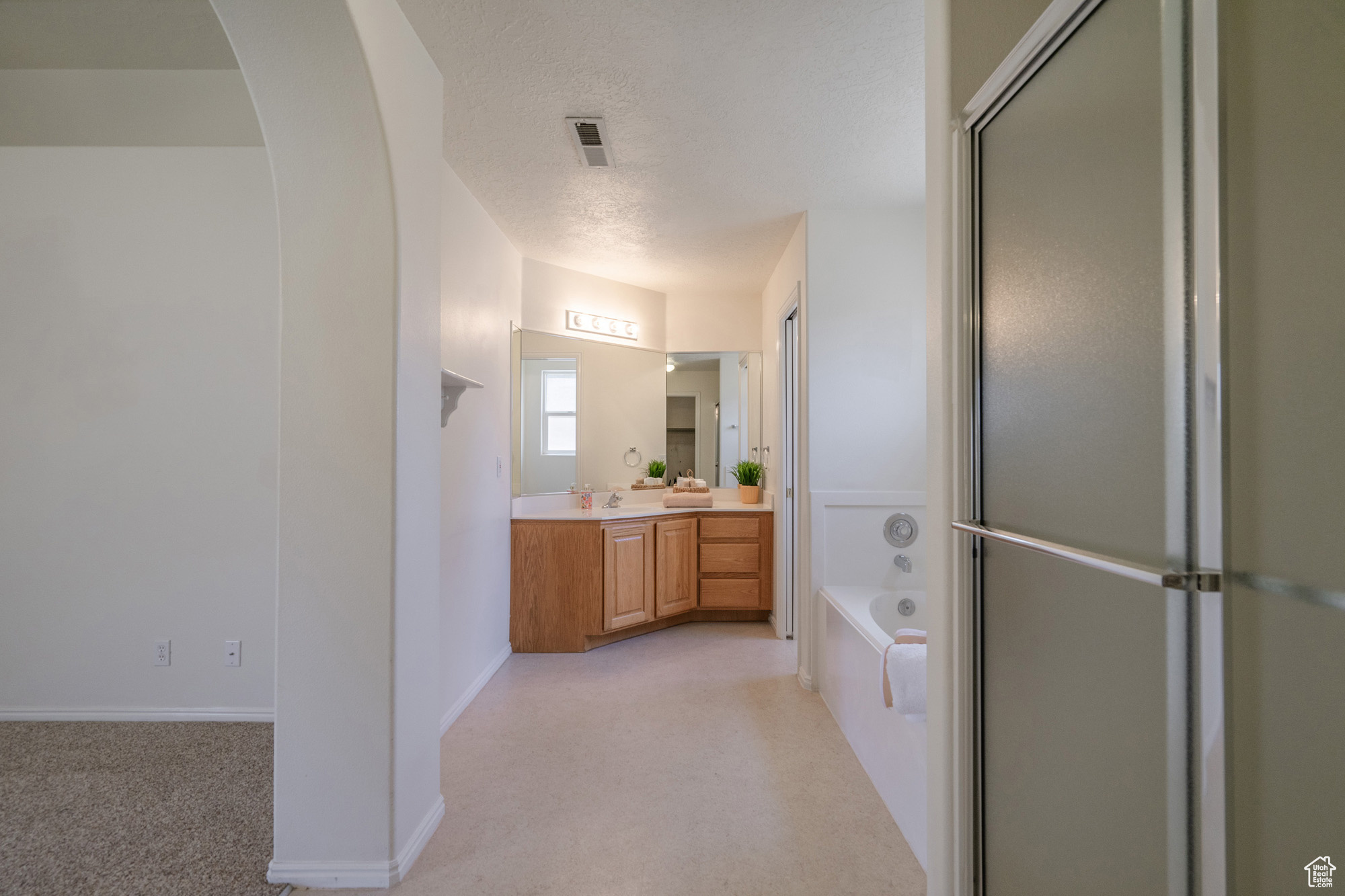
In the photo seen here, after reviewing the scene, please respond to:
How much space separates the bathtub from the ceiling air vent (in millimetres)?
2173

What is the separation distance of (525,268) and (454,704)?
264 centimetres

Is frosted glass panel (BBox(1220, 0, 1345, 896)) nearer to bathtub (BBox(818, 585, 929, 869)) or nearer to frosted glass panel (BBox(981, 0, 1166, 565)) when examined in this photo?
frosted glass panel (BBox(981, 0, 1166, 565))

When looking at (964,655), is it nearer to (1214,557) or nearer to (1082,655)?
(1082,655)

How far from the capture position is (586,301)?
4.34 m

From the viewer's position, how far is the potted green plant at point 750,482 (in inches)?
180

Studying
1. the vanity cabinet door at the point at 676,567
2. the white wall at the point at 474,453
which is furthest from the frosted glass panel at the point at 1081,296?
the vanity cabinet door at the point at 676,567

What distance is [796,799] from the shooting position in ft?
6.89

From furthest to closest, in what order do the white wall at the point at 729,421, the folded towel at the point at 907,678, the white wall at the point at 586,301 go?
the white wall at the point at 729,421
the white wall at the point at 586,301
the folded towel at the point at 907,678

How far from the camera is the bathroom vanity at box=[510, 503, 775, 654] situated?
3.74 meters

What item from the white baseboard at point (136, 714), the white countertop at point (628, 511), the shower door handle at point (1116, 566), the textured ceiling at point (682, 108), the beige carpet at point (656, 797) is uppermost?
the textured ceiling at point (682, 108)

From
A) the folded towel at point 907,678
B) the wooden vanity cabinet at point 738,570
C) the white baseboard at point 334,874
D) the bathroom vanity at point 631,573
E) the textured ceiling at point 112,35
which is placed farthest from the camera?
the wooden vanity cabinet at point 738,570

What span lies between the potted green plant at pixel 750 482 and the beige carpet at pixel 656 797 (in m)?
1.52

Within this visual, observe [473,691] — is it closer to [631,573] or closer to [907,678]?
[631,573]

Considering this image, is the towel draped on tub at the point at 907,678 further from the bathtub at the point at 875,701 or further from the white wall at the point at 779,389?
the white wall at the point at 779,389
